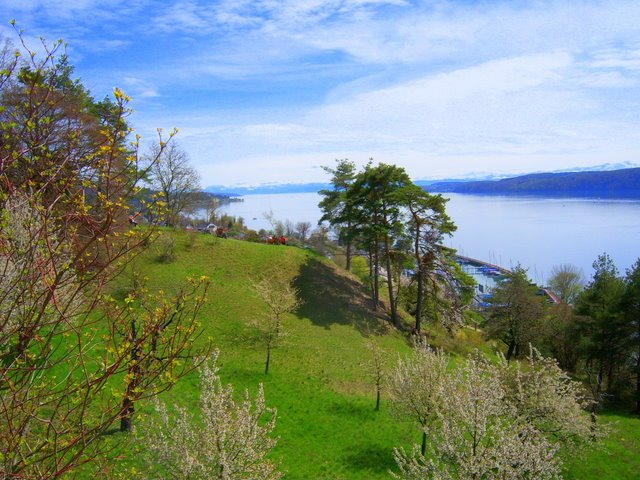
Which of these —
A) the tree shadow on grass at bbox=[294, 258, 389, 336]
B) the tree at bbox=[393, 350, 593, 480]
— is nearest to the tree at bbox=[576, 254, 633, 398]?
the tree at bbox=[393, 350, 593, 480]

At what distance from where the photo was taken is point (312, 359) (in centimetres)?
2512

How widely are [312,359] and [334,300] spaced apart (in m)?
8.75

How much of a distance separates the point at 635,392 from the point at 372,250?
2031 cm

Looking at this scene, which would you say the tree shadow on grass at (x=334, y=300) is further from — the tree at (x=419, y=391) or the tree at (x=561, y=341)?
the tree at (x=561, y=341)

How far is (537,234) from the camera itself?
519 ft

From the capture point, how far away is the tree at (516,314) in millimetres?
34156

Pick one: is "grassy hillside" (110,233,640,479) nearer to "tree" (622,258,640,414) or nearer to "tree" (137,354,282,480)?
"tree" (137,354,282,480)

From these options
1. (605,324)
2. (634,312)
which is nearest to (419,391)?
(605,324)

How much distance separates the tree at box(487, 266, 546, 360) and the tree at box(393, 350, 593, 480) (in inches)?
680

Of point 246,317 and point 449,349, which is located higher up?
point 246,317

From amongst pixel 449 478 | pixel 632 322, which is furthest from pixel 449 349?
pixel 449 478

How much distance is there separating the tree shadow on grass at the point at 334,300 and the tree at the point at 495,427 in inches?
526

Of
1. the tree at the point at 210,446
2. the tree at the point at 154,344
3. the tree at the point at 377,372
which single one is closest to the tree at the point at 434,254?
the tree at the point at 377,372

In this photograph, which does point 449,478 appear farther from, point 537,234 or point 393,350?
point 537,234
